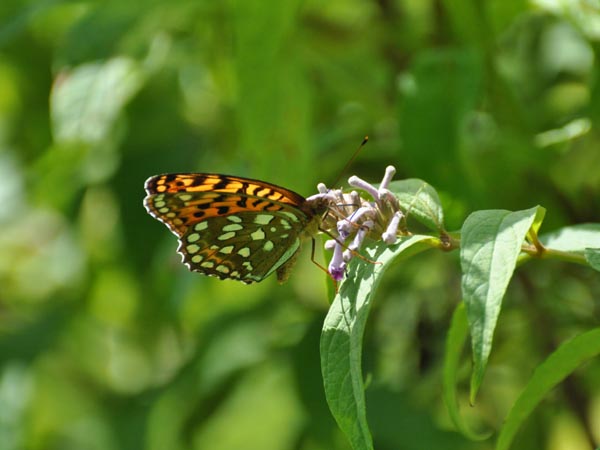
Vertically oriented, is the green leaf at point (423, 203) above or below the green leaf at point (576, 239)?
above

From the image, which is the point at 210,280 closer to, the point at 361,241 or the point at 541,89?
the point at 541,89

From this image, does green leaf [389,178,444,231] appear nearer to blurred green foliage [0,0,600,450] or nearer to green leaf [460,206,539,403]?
green leaf [460,206,539,403]

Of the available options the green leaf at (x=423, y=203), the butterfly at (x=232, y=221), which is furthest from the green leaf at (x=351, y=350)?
the butterfly at (x=232, y=221)

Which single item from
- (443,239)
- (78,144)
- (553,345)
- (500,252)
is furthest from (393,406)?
(500,252)

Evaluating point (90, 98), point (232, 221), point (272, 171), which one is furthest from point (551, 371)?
point (90, 98)

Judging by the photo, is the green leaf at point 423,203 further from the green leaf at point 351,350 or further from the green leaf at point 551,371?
the green leaf at point 551,371

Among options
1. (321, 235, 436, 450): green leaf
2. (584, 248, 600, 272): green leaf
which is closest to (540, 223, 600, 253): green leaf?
(584, 248, 600, 272): green leaf
